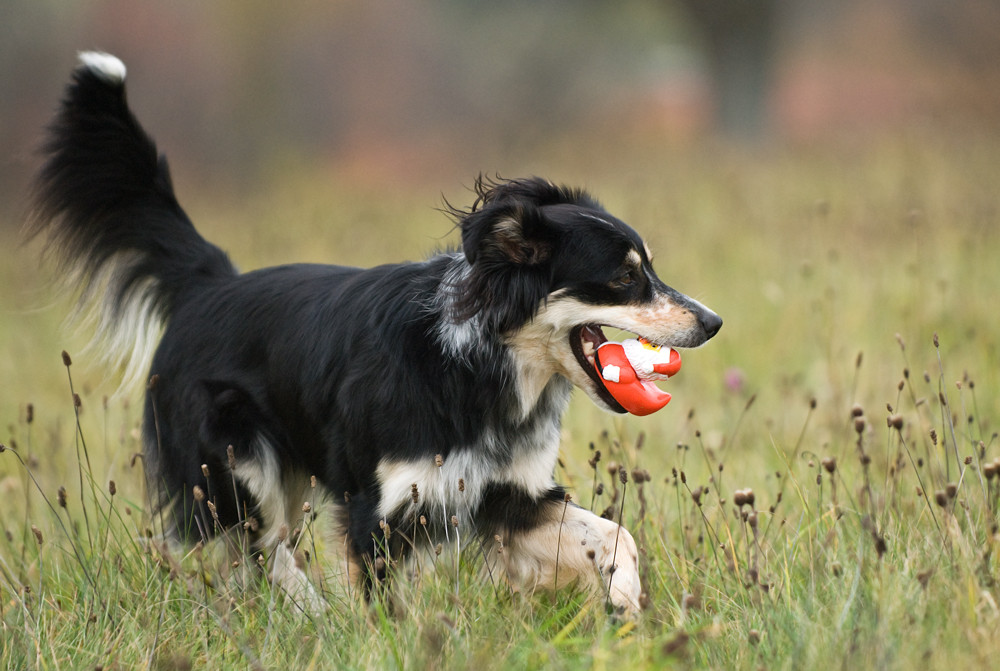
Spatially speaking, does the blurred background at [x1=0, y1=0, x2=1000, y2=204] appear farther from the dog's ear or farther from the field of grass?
the dog's ear

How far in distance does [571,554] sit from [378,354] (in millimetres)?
975

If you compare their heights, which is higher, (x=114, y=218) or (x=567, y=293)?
(x=567, y=293)

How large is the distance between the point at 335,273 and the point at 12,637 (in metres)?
1.77

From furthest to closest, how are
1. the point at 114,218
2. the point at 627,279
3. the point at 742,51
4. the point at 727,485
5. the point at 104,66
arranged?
the point at 742,51
the point at 727,485
the point at 114,218
the point at 104,66
the point at 627,279

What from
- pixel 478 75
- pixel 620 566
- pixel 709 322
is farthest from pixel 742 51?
pixel 620 566

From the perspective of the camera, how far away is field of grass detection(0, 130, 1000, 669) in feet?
8.70

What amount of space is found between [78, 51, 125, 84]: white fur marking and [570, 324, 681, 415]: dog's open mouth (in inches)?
89.8

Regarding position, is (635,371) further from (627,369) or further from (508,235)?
(508,235)

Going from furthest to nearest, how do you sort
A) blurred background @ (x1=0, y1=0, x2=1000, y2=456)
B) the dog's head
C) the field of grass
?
blurred background @ (x1=0, y1=0, x2=1000, y2=456) < the dog's head < the field of grass

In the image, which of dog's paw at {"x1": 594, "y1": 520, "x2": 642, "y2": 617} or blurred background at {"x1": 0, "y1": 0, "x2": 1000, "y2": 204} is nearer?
dog's paw at {"x1": 594, "y1": 520, "x2": 642, "y2": 617}

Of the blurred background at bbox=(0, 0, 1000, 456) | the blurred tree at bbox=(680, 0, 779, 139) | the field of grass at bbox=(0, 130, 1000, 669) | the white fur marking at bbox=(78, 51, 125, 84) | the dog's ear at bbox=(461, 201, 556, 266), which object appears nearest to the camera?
the field of grass at bbox=(0, 130, 1000, 669)

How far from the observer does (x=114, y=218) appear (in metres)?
4.24

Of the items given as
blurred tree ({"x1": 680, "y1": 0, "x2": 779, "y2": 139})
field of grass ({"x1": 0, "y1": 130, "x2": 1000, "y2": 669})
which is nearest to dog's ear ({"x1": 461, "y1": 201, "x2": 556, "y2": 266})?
field of grass ({"x1": 0, "y1": 130, "x2": 1000, "y2": 669})

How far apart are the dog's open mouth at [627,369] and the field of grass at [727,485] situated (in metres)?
0.31
